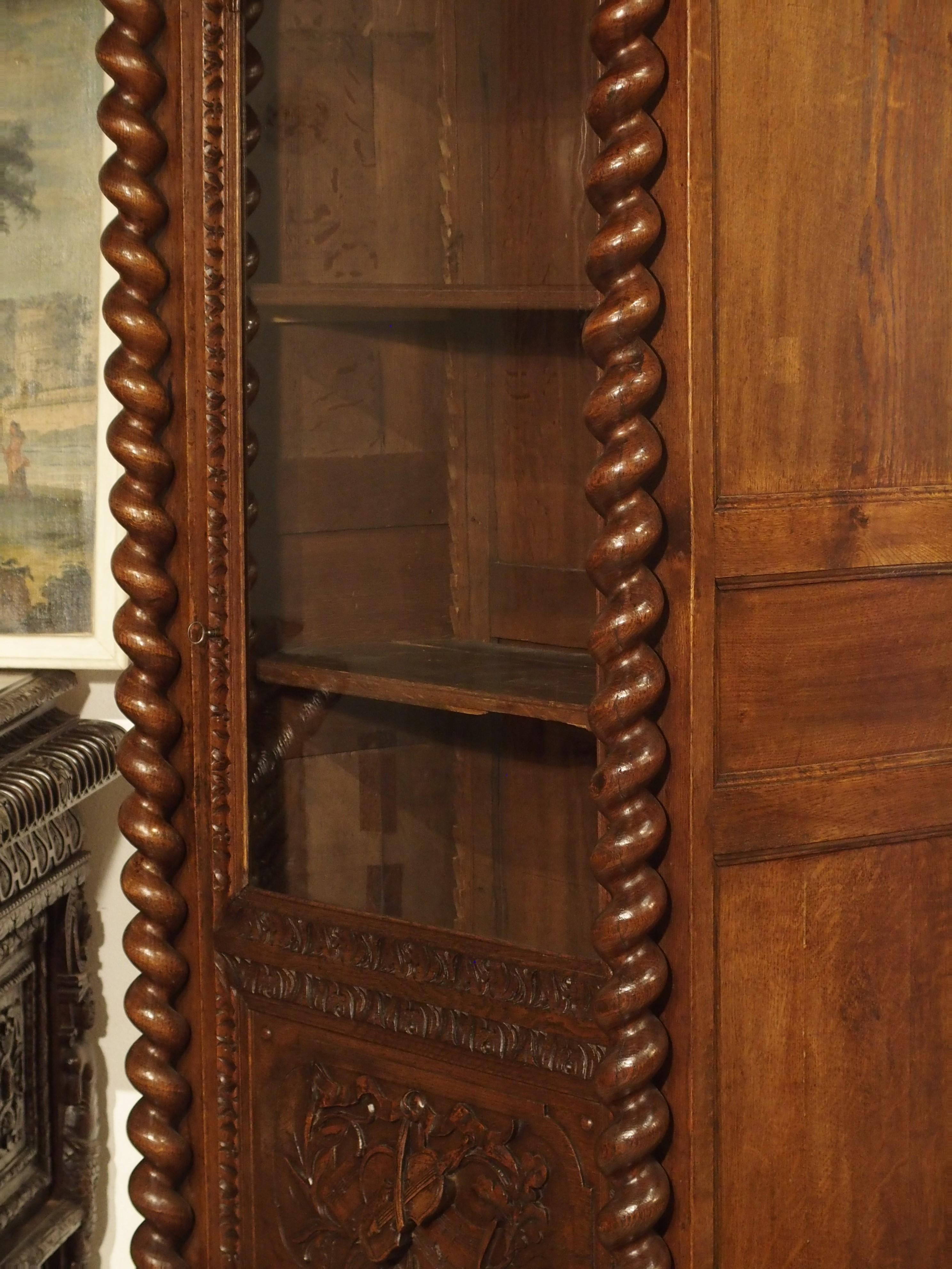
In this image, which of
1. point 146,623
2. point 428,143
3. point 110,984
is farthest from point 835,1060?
point 110,984

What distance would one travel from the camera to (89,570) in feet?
5.44

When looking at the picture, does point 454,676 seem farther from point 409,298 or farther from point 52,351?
point 52,351

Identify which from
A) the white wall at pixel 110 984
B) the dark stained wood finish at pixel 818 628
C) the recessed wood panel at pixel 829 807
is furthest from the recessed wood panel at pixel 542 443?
the white wall at pixel 110 984

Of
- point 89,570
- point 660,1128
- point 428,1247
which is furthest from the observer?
point 89,570

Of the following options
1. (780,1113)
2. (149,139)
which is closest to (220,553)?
(149,139)

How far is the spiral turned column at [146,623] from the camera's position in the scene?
1.30 m

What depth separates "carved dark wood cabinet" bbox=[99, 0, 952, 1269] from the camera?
1113mm

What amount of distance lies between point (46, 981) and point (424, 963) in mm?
617

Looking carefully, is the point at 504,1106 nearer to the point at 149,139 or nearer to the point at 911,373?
the point at 911,373

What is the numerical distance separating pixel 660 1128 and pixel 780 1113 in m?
0.11

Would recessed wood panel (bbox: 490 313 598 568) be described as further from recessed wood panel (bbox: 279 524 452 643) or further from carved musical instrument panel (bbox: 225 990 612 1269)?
carved musical instrument panel (bbox: 225 990 612 1269)

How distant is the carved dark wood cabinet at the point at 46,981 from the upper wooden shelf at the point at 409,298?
0.55m

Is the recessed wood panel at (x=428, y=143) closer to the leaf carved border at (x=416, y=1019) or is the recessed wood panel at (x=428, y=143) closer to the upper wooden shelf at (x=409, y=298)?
the upper wooden shelf at (x=409, y=298)

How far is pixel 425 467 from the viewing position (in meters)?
1.27
